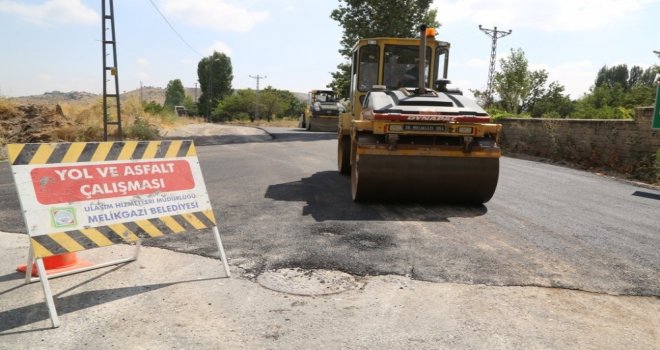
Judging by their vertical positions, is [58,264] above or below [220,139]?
below

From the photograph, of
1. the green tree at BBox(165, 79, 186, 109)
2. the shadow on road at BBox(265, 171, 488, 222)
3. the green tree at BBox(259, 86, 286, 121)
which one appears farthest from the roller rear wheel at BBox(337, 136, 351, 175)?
the green tree at BBox(165, 79, 186, 109)

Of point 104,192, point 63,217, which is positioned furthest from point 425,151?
point 63,217

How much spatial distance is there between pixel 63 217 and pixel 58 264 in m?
0.97

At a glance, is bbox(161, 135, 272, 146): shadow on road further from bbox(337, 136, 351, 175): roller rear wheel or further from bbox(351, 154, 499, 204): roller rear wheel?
bbox(351, 154, 499, 204): roller rear wheel

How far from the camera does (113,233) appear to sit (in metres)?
3.95

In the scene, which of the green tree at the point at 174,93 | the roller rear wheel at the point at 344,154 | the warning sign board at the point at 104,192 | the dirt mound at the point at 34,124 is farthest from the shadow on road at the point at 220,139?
the green tree at the point at 174,93

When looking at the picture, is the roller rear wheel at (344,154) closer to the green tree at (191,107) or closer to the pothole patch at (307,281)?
the pothole patch at (307,281)

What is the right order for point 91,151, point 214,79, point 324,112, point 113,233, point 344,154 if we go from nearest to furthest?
point 113,233 → point 91,151 → point 344,154 → point 324,112 → point 214,79

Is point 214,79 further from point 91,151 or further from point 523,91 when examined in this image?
point 91,151

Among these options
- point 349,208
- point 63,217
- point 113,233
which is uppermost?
point 63,217

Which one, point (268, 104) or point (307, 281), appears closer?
point (307, 281)

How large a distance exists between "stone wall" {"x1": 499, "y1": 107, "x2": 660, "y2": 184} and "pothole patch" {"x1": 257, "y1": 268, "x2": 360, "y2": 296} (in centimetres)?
1006

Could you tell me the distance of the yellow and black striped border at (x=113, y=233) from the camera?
3588mm

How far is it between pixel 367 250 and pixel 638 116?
34.8 feet
